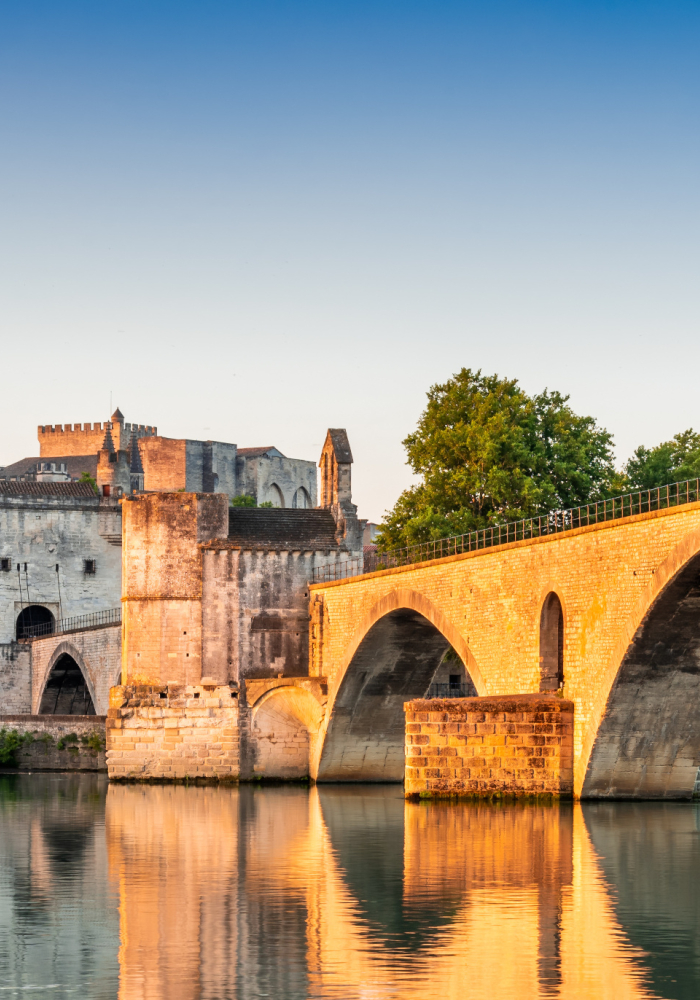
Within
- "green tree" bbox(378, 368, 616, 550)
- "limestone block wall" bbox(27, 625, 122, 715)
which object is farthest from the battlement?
"green tree" bbox(378, 368, 616, 550)

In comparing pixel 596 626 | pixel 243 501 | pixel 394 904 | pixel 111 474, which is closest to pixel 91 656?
pixel 111 474

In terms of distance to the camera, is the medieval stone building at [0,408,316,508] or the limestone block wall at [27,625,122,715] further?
the medieval stone building at [0,408,316,508]

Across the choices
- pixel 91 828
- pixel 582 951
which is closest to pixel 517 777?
pixel 91 828

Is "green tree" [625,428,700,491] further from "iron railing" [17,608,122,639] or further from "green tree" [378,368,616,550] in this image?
"iron railing" [17,608,122,639]

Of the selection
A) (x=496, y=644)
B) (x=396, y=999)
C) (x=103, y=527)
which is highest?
(x=103, y=527)

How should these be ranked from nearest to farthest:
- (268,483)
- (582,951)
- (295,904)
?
1. (582,951)
2. (295,904)
3. (268,483)

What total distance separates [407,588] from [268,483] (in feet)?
240

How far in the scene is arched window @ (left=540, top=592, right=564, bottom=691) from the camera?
33.8m

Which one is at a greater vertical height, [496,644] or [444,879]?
[496,644]

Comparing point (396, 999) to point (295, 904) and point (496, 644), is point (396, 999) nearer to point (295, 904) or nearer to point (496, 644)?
point (295, 904)

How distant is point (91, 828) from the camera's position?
3209cm

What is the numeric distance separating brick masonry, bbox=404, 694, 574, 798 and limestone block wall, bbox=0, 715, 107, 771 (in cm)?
2109

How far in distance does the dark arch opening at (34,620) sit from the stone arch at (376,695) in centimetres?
2926

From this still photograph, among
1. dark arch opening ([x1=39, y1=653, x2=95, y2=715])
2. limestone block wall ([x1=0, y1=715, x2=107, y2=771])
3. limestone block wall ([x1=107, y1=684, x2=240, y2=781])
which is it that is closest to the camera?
limestone block wall ([x1=107, y1=684, x2=240, y2=781])
